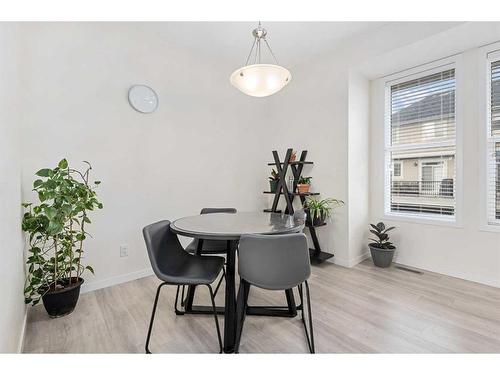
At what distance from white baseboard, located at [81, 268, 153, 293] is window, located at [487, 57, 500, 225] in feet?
11.7

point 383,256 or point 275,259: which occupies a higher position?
point 275,259

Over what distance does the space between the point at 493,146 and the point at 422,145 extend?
59 centimetres

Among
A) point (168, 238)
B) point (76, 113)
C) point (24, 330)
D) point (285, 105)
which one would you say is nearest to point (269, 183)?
point (285, 105)

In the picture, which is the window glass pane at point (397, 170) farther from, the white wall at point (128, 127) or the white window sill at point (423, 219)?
the white wall at point (128, 127)

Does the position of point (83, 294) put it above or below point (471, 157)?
below

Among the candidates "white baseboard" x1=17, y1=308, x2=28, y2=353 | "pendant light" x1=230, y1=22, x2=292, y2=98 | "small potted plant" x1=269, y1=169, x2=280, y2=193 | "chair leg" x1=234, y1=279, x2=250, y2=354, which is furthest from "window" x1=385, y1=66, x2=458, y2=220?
"white baseboard" x1=17, y1=308, x2=28, y2=353

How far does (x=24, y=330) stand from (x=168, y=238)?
44.4 inches

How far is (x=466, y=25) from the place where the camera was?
207 cm

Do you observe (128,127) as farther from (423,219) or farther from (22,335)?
(423,219)

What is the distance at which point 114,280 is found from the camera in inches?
96.7

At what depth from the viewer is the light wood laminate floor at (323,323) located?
5.00 feet

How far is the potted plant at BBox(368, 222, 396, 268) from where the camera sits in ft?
9.25

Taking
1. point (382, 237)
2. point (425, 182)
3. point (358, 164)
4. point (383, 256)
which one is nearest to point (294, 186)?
point (358, 164)
